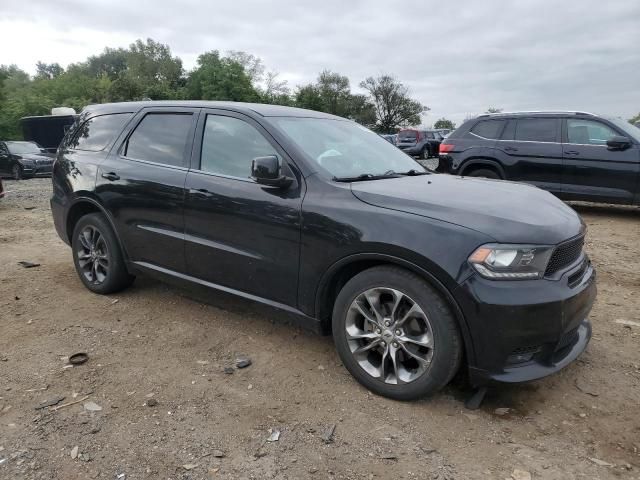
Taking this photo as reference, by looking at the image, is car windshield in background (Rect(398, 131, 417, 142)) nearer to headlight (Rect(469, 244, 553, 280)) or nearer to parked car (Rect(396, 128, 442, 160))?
parked car (Rect(396, 128, 442, 160))

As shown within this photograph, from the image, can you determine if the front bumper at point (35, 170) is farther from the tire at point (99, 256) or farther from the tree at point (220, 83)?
the tree at point (220, 83)

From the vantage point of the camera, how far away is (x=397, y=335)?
2.88 meters

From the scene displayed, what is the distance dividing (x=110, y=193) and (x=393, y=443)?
3.17m

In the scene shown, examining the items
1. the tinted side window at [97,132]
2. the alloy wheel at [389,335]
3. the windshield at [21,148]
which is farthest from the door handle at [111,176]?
the windshield at [21,148]

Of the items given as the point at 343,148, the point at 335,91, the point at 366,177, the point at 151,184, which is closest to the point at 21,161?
the point at 151,184

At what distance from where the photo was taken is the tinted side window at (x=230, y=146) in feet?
11.6

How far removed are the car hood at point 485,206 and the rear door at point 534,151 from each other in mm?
5408

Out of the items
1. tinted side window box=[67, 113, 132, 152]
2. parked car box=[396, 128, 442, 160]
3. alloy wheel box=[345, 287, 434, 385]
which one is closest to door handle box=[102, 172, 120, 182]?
tinted side window box=[67, 113, 132, 152]

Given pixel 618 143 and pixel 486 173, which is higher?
pixel 618 143

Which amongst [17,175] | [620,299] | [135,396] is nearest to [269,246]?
[135,396]

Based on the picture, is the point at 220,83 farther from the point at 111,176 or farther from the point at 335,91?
the point at 111,176

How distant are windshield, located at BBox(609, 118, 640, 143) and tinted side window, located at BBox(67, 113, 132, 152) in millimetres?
7450

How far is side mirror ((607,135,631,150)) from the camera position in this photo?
7805mm

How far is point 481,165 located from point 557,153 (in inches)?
49.3
